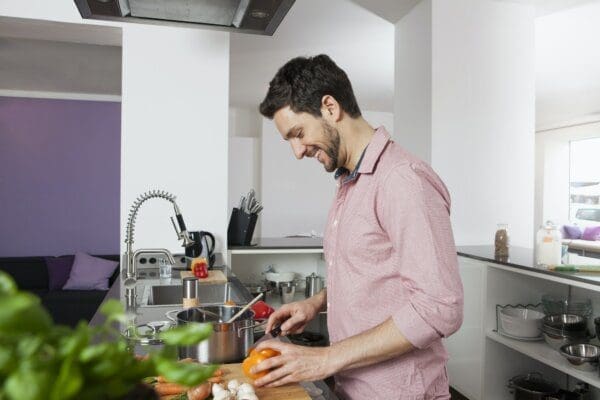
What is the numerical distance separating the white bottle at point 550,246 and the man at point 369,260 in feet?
5.15

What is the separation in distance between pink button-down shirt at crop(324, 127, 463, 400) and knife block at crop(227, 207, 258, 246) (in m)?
1.88

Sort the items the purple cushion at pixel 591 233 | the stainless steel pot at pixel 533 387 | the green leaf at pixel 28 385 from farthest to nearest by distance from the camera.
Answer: the purple cushion at pixel 591 233, the stainless steel pot at pixel 533 387, the green leaf at pixel 28 385

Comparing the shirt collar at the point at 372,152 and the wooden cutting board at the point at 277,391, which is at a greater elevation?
the shirt collar at the point at 372,152

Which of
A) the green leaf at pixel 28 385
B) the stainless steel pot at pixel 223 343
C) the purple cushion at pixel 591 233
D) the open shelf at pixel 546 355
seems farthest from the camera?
the purple cushion at pixel 591 233

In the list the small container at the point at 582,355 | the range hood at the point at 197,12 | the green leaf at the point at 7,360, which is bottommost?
the small container at the point at 582,355

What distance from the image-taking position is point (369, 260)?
3.87 feet

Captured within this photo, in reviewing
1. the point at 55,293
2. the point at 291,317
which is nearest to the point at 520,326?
the point at 291,317

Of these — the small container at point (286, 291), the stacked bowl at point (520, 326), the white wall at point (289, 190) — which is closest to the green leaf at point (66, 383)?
the stacked bowl at point (520, 326)

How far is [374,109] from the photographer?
785 cm

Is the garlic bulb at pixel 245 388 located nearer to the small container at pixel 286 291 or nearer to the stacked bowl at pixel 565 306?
the stacked bowl at pixel 565 306

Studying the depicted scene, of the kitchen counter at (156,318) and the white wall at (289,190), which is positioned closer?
the kitchen counter at (156,318)

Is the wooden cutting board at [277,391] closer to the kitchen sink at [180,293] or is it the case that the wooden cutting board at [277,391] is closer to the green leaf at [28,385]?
the green leaf at [28,385]

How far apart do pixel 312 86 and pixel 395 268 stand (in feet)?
1.61

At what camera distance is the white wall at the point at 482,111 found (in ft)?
10.8
